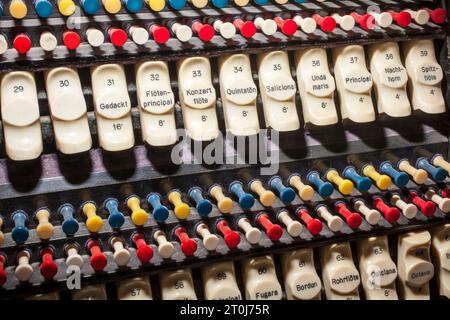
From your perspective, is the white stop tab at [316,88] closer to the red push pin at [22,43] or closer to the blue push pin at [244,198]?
the blue push pin at [244,198]

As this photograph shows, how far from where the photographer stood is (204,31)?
1434mm

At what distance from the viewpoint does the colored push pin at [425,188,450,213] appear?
165 cm

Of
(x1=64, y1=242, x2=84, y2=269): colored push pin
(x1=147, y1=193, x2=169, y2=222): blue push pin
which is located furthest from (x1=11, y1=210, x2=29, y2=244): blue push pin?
(x1=147, y1=193, x2=169, y2=222): blue push pin

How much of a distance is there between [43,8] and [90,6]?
114mm

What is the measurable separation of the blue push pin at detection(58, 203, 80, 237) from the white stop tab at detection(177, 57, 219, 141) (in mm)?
379

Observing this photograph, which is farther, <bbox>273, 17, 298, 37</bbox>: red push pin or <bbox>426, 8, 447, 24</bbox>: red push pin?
<bbox>426, 8, 447, 24</bbox>: red push pin

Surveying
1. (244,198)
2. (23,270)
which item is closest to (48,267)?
(23,270)

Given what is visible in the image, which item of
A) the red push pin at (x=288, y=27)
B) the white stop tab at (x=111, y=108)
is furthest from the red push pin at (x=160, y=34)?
the red push pin at (x=288, y=27)

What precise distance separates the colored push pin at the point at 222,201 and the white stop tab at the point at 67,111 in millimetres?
386

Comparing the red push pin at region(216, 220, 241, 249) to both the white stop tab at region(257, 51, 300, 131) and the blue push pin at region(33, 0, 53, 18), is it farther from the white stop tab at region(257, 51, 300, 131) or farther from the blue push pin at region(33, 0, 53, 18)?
the blue push pin at region(33, 0, 53, 18)

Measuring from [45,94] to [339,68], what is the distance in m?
0.84

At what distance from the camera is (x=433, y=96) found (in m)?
1.66

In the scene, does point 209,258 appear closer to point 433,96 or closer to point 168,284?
point 168,284

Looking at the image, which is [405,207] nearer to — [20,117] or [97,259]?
[97,259]
